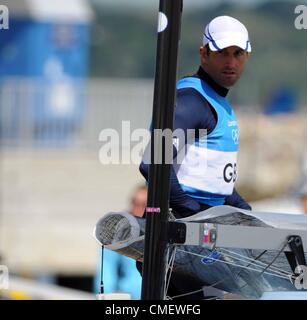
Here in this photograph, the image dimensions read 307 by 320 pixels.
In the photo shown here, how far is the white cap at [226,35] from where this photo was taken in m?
4.95

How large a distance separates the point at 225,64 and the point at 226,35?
0.16 m

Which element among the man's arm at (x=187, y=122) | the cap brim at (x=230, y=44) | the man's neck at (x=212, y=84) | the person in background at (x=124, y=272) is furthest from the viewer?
the person in background at (x=124, y=272)

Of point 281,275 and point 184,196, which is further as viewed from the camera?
point 184,196

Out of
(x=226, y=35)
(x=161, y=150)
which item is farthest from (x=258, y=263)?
(x=226, y=35)

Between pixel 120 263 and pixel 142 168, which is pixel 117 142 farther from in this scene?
pixel 120 263

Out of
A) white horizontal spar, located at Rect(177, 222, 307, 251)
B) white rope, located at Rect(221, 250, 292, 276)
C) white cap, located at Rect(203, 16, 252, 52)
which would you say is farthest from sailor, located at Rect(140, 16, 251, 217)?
white horizontal spar, located at Rect(177, 222, 307, 251)

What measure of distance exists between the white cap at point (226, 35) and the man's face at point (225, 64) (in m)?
0.03

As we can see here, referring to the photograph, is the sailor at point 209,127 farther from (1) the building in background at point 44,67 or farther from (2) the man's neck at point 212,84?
(1) the building in background at point 44,67

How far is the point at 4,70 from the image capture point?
1928 centimetres

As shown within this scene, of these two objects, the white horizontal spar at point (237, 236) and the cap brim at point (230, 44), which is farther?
the cap brim at point (230, 44)

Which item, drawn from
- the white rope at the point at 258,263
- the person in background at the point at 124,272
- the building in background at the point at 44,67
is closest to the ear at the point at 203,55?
the white rope at the point at 258,263
